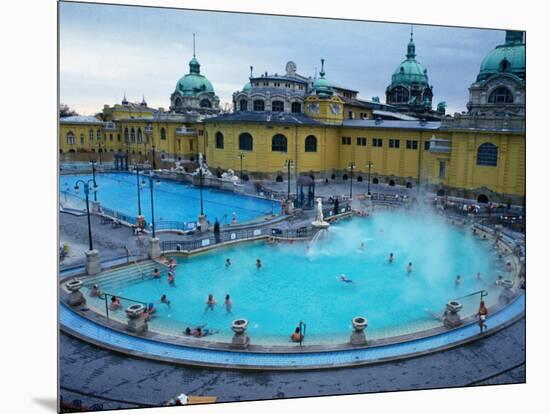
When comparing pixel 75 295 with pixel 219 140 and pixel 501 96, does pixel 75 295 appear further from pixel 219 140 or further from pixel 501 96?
pixel 219 140

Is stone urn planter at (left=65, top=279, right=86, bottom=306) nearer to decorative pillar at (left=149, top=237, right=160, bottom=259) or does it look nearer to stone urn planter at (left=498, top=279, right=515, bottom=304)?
decorative pillar at (left=149, top=237, right=160, bottom=259)

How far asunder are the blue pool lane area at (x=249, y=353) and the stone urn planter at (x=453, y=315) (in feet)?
0.82

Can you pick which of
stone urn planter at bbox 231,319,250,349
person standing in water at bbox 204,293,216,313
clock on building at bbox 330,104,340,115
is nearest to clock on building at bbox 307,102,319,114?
clock on building at bbox 330,104,340,115

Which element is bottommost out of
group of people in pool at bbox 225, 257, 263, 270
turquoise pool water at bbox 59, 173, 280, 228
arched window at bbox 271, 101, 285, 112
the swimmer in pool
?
the swimmer in pool

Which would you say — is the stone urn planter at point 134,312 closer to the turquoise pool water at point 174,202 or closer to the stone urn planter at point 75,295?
the stone urn planter at point 75,295

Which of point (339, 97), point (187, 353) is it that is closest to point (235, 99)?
point (339, 97)

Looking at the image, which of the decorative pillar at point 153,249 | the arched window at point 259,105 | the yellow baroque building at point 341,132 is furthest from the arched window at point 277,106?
the decorative pillar at point 153,249

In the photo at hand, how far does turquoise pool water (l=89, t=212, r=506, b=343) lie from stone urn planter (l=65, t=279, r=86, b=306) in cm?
135

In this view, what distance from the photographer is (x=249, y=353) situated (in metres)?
10.9

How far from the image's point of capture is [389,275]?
49.2ft

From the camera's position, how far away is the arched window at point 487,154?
1951 centimetres

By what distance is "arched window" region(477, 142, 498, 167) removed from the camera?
768 inches

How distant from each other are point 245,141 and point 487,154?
15.0 metres

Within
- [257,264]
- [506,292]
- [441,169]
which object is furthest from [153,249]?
[441,169]
